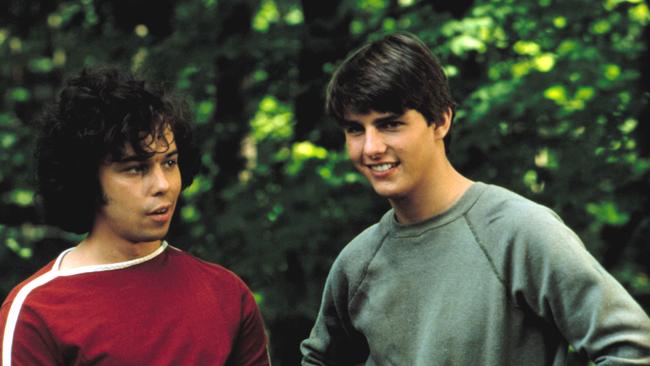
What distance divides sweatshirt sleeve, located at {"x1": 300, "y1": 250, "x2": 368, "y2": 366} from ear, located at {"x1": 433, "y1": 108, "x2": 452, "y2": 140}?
56cm

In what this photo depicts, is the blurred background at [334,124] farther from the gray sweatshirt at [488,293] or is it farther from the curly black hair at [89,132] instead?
the gray sweatshirt at [488,293]

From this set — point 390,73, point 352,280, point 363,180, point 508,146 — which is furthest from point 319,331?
point 508,146

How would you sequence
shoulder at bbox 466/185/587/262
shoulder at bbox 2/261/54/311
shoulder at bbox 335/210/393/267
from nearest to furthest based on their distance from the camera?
shoulder at bbox 466/185/587/262, shoulder at bbox 2/261/54/311, shoulder at bbox 335/210/393/267

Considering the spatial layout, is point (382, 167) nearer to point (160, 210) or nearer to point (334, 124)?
point (160, 210)

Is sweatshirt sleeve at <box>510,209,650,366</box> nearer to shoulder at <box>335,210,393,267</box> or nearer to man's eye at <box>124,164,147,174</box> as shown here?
shoulder at <box>335,210,393,267</box>

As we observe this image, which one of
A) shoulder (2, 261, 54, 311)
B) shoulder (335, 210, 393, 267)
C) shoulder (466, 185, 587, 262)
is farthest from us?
shoulder (335, 210, 393, 267)

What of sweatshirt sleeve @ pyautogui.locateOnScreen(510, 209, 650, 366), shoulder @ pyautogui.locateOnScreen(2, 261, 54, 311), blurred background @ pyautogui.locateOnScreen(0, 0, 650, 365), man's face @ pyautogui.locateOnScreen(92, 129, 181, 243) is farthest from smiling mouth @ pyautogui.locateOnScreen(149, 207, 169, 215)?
blurred background @ pyautogui.locateOnScreen(0, 0, 650, 365)

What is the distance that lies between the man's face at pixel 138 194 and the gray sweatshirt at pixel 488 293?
2.27 ft

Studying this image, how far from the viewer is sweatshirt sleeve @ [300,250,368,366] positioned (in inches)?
111

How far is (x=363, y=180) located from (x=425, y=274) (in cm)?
247

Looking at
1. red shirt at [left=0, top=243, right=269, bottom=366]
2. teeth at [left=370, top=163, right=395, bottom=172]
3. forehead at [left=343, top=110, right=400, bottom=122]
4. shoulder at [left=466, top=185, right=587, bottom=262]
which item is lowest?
red shirt at [left=0, top=243, right=269, bottom=366]

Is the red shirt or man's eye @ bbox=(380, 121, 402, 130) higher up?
man's eye @ bbox=(380, 121, 402, 130)

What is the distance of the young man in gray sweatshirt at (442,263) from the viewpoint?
2131 millimetres

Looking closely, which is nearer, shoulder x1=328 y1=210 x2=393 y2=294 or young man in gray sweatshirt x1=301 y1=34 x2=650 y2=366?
young man in gray sweatshirt x1=301 y1=34 x2=650 y2=366
